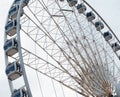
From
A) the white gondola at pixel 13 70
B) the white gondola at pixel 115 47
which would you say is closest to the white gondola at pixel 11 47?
the white gondola at pixel 13 70

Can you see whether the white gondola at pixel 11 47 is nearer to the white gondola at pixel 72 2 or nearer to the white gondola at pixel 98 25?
the white gondola at pixel 72 2

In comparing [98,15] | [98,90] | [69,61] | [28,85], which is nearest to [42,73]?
[69,61]

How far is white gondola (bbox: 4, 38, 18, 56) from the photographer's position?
25547 millimetres

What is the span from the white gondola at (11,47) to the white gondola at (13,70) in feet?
3.58

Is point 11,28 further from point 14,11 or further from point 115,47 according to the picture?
point 115,47

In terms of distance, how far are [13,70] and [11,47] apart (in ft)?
5.43

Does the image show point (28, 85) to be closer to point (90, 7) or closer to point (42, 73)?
point (42, 73)

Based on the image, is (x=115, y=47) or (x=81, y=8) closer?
(x=81, y=8)

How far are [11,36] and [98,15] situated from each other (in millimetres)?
8750

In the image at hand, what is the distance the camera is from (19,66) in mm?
24375

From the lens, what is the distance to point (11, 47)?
25.7 meters

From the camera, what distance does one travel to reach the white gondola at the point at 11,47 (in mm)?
25547

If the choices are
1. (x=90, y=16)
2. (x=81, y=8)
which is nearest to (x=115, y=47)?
(x=90, y=16)

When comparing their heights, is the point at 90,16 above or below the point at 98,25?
above
